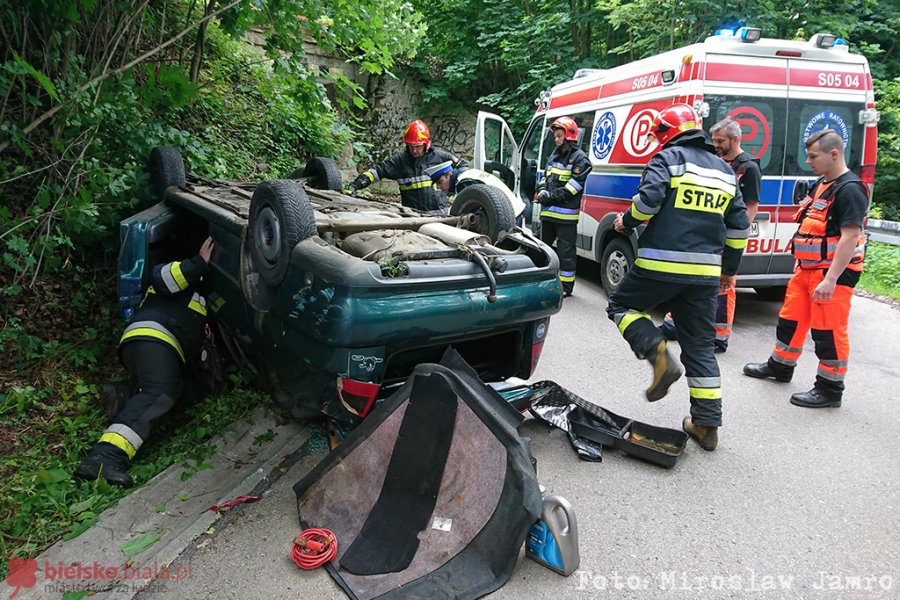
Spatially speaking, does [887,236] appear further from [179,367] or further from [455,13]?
[455,13]

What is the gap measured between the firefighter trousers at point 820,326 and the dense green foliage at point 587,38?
771 centimetres

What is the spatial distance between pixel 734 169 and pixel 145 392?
15.2 ft

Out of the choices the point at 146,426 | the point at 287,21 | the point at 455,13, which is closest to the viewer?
the point at 146,426

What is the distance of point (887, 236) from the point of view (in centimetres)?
816

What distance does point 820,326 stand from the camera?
3727mm

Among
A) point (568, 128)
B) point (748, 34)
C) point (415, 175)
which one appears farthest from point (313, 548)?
point (748, 34)

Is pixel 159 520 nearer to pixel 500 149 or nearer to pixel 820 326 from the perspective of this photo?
pixel 820 326

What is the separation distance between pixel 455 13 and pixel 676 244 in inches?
558

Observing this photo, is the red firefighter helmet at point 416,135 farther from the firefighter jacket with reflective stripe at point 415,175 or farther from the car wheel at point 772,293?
the car wheel at point 772,293

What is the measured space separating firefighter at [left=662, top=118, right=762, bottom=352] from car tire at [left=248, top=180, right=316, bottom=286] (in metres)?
3.06

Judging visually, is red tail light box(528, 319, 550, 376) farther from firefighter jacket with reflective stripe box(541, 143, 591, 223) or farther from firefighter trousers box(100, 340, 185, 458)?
firefighter jacket with reflective stripe box(541, 143, 591, 223)

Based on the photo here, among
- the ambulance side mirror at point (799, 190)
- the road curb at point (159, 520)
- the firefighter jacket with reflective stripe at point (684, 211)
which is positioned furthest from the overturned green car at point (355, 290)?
the ambulance side mirror at point (799, 190)

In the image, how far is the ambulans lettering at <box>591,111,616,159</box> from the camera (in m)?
5.86

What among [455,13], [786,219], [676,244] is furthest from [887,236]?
[455,13]
